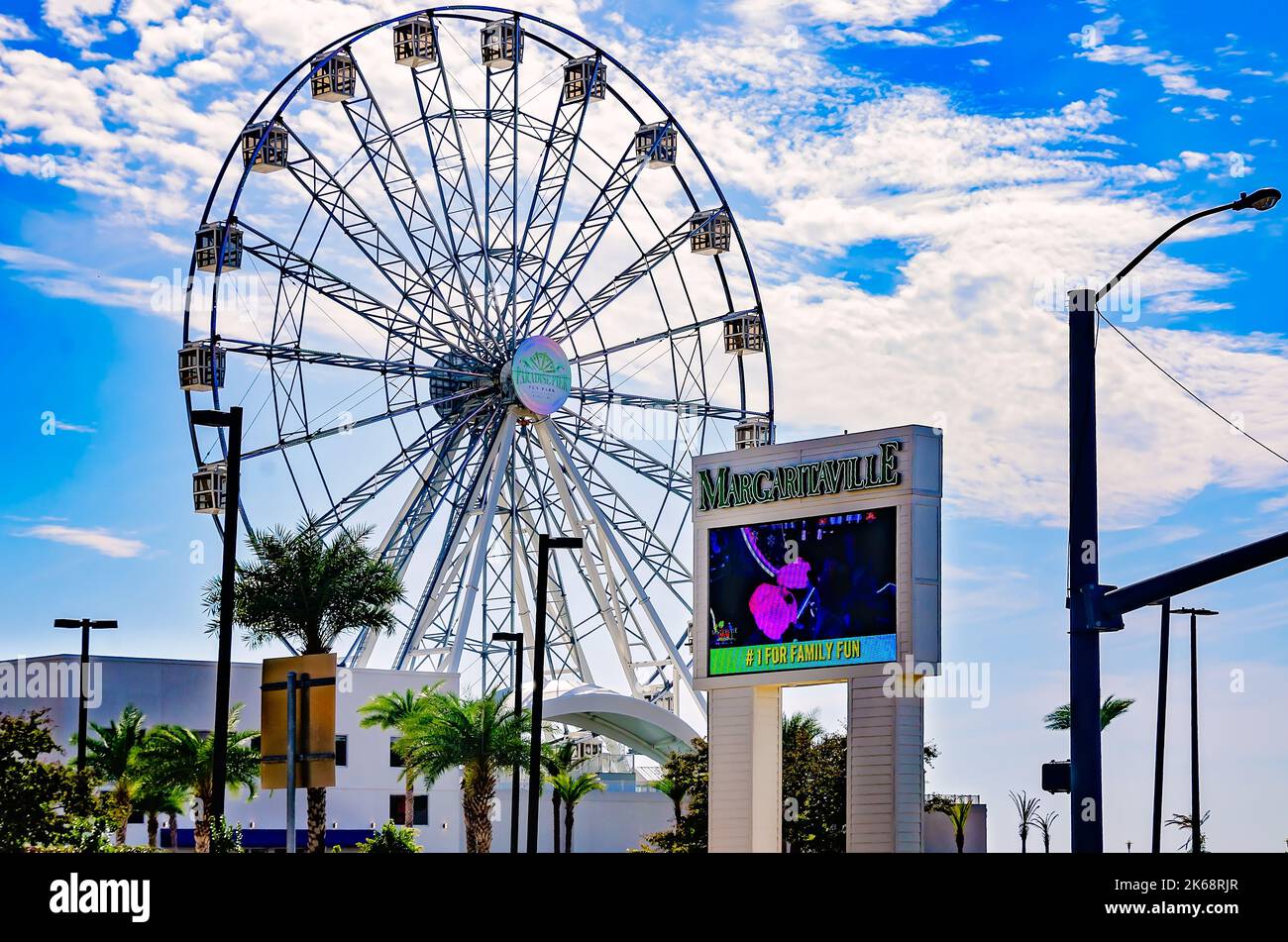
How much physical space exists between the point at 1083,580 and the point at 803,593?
1532cm

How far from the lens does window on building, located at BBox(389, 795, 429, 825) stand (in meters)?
62.4

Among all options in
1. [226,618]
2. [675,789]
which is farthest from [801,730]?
[226,618]

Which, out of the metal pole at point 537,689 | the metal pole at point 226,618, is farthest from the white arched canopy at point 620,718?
the metal pole at point 226,618

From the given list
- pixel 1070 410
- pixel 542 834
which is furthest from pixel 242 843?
pixel 1070 410

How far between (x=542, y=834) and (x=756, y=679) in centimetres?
3567

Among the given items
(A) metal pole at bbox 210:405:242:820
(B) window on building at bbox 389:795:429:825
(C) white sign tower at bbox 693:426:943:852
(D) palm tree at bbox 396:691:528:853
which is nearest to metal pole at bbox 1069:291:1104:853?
(A) metal pole at bbox 210:405:242:820

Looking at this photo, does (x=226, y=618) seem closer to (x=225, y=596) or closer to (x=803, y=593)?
(x=225, y=596)

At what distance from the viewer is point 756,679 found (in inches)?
1491

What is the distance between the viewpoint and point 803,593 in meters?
37.4

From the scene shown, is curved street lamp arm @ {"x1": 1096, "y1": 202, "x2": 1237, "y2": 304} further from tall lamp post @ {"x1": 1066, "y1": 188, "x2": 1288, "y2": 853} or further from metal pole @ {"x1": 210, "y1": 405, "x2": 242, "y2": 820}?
metal pole @ {"x1": 210, "y1": 405, "x2": 242, "y2": 820}

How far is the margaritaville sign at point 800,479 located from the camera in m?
36.6

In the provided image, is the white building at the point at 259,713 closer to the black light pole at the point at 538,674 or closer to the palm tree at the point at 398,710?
the palm tree at the point at 398,710

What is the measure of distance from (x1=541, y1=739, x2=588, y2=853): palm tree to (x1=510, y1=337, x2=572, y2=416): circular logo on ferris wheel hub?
12.1m
